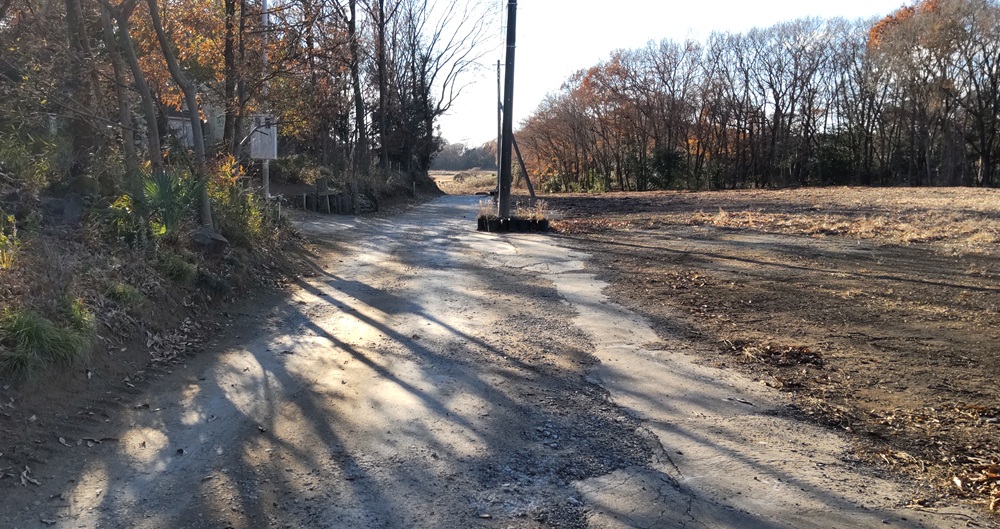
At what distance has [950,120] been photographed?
142ft

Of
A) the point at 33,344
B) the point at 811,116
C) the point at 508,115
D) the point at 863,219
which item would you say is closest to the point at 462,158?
the point at 811,116

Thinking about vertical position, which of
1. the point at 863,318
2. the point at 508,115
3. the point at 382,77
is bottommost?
the point at 863,318

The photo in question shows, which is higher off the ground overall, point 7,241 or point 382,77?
point 382,77

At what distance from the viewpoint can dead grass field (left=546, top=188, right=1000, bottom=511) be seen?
15.0 feet

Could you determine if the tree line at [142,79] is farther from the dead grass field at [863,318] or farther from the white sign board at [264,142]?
the dead grass field at [863,318]

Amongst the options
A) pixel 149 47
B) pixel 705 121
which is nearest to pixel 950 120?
pixel 705 121

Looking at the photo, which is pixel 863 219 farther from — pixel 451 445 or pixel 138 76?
pixel 451 445

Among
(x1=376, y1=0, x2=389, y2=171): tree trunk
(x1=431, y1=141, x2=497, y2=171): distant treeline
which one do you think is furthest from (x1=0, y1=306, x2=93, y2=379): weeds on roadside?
(x1=431, y1=141, x2=497, y2=171): distant treeline

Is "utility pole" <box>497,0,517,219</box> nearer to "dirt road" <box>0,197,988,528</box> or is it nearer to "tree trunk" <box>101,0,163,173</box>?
"tree trunk" <box>101,0,163,173</box>

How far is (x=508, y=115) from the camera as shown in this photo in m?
19.9

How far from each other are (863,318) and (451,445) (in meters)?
5.38

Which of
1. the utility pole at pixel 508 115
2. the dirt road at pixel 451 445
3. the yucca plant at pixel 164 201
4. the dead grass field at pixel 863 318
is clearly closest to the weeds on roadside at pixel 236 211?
the yucca plant at pixel 164 201

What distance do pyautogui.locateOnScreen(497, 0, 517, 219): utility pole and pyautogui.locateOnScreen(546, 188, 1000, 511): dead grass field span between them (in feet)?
9.61

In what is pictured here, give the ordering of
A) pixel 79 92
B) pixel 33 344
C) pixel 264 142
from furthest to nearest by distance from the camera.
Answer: pixel 264 142 < pixel 79 92 < pixel 33 344
